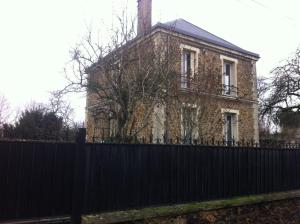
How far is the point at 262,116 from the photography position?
84.2ft

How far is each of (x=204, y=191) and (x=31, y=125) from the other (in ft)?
52.2

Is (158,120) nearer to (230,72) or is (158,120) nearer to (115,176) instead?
(115,176)

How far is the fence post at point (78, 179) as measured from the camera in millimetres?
5520

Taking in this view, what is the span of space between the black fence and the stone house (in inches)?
28.4

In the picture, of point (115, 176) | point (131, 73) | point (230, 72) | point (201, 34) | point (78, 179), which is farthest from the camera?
point (230, 72)

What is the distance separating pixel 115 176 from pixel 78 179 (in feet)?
2.32

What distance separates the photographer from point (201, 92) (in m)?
11.9

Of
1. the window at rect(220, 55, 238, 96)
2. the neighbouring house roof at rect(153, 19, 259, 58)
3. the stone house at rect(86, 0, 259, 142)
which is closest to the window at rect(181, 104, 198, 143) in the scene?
the stone house at rect(86, 0, 259, 142)

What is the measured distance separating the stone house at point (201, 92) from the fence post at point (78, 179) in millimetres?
1724

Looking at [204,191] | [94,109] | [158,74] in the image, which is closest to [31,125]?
[94,109]

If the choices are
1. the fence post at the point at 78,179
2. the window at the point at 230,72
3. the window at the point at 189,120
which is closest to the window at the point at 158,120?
the window at the point at 189,120

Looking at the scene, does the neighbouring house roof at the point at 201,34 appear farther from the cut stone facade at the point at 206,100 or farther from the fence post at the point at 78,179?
the fence post at the point at 78,179

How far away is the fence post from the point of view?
5.52 m

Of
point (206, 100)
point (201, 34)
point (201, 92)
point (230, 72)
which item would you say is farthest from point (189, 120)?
point (230, 72)
